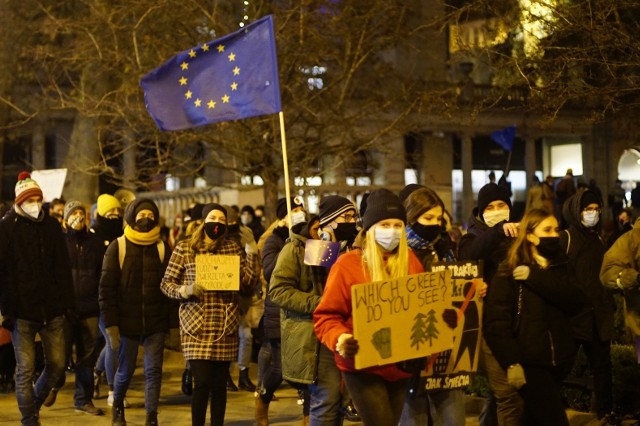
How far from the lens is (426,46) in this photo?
80.9 feet

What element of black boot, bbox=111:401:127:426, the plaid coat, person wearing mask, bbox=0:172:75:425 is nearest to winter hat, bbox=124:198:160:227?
person wearing mask, bbox=0:172:75:425

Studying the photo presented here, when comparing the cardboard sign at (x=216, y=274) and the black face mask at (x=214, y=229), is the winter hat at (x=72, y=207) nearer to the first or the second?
the black face mask at (x=214, y=229)

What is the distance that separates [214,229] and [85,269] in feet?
10.1

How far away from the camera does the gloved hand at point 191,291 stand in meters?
9.72

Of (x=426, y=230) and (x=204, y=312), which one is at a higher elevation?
(x=426, y=230)

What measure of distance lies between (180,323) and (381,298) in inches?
144

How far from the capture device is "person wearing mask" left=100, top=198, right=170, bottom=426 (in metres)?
10.5

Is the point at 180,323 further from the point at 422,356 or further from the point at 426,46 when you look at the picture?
the point at 426,46

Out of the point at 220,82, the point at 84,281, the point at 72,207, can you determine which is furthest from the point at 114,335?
the point at 220,82

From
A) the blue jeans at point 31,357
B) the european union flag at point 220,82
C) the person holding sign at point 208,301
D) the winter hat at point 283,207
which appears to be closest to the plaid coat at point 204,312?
the person holding sign at point 208,301

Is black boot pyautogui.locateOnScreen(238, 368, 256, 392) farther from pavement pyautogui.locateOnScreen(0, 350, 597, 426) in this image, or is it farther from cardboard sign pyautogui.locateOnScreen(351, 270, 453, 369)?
cardboard sign pyautogui.locateOnScreen(351, 270, 453, 369)

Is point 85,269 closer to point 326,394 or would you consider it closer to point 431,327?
point 326,394

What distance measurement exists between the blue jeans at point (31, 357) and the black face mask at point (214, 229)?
1.52 m

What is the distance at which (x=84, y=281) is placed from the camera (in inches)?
494
